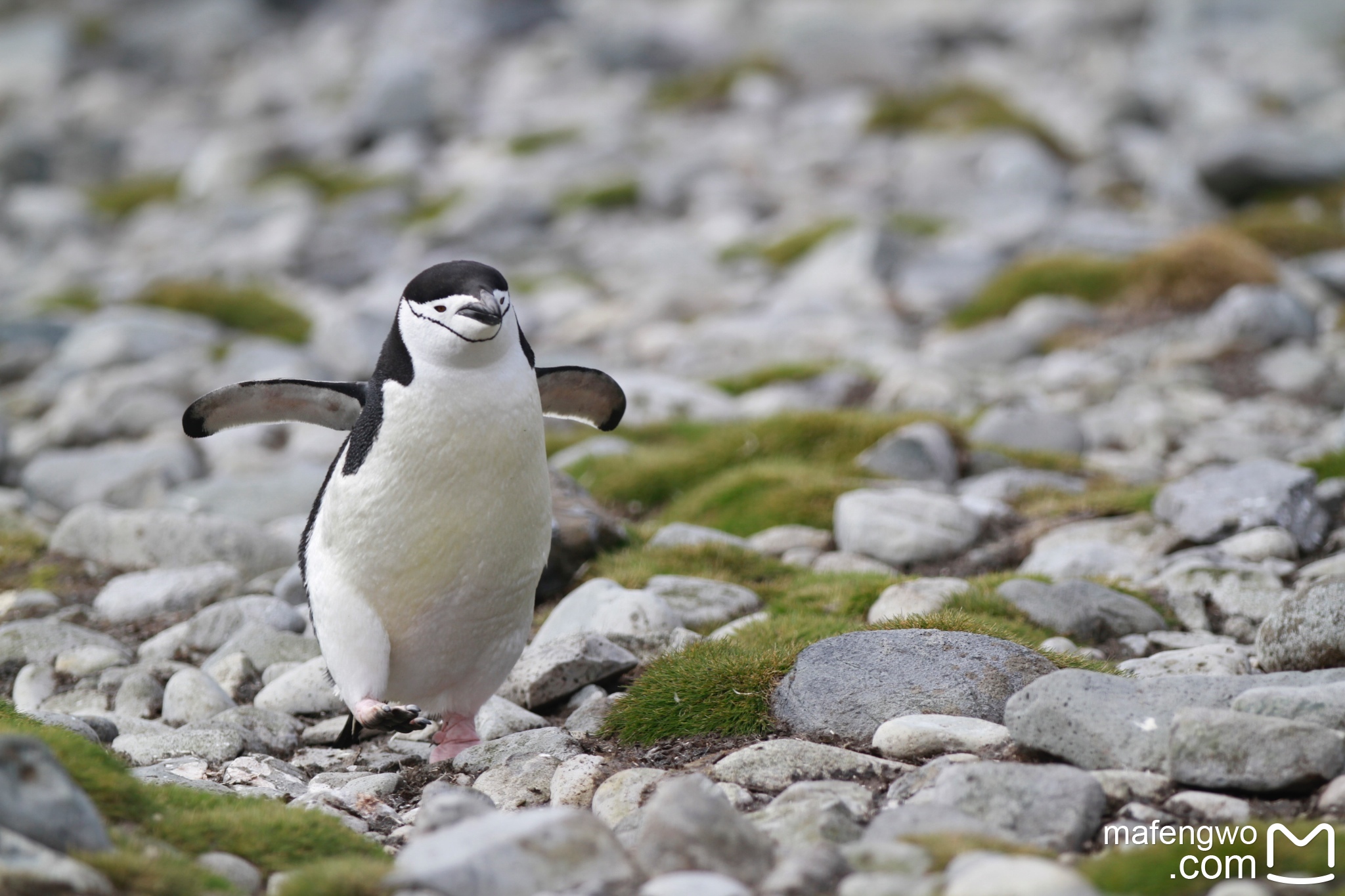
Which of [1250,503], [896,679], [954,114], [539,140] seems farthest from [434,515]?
[539,140]

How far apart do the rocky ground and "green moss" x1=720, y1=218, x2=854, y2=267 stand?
0.09 metres

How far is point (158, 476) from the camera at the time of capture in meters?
9.34

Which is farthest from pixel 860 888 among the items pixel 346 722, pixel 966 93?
pixel 966 93

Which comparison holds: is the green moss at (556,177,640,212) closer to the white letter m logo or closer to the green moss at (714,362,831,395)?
the green moss at (714,362,831,395)

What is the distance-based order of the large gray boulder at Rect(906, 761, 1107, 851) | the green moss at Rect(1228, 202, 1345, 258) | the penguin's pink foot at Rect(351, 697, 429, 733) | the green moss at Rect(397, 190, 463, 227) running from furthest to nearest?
1. the green moss at Rect(397, 190, 463, 227)
2. the green moss at Rect(1228, 202, 1345, 258)
3. the penguin's pink foot at Rect(351, 697, 429, 733)
4. the large gray boulder at Rect(906, 761, 1107, 851)

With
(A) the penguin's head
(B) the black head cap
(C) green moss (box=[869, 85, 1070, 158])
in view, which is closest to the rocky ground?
(C) green moss (box=[869, 85, 1070, 158])

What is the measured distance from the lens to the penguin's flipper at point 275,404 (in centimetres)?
545

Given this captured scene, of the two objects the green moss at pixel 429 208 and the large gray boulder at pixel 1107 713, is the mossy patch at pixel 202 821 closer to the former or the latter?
the large gray boulder at pixel 1107 713

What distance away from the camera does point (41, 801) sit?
126 inches

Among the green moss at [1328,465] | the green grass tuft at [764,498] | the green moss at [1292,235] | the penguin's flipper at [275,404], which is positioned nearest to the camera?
the penguin's flipper at [275,404]

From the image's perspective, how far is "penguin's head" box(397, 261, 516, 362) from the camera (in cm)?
472

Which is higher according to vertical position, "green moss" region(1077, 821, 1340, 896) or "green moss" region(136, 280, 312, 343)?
"green moss" region(1077, 821, 1340, 896)

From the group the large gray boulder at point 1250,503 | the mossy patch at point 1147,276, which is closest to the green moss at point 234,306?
the mossy patch at point 1147,276

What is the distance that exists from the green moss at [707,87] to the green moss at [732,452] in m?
17.7
